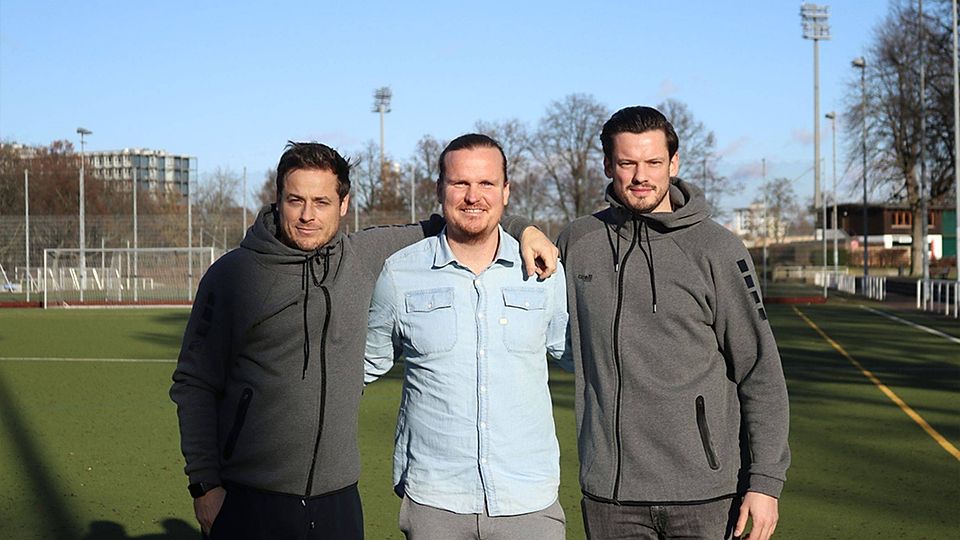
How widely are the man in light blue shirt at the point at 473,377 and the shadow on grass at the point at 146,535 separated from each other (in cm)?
386

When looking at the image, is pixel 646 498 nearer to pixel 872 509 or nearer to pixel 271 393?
pixel 271 393

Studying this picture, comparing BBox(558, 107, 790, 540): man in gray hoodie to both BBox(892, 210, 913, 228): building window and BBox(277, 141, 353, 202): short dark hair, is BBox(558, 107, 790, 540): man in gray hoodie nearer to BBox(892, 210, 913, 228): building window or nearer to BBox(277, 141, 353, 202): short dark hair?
BBox(277, 141, 353, 202): short dark hair

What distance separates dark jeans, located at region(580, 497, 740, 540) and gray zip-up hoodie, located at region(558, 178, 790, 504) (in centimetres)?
3

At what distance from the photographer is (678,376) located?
12.2ft

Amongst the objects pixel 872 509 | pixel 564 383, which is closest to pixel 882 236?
pixel 564 383

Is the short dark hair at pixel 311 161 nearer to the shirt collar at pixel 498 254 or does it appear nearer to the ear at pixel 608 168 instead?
the shirt collar at pixel 498 254

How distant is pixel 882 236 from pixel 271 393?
345 ft

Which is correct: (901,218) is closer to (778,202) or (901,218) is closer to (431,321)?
(778,202)

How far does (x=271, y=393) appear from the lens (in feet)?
12.5

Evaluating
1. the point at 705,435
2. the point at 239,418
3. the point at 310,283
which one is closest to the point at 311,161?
the point at 310,283

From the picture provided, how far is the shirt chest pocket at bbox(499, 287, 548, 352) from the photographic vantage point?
145 inches

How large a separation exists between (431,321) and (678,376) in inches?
31.5

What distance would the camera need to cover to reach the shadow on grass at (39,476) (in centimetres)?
748

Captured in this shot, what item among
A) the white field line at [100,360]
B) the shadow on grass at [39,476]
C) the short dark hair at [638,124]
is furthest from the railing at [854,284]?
the short dark hair at [638,124]
